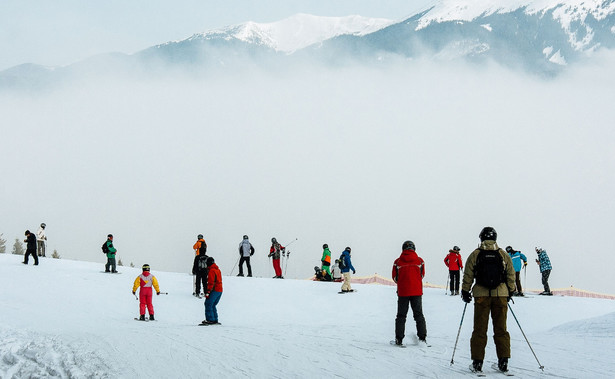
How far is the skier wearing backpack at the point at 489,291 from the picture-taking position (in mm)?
7910

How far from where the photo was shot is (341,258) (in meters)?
21.0

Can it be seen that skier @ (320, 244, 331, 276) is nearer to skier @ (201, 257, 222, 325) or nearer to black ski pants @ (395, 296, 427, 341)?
skier @ (201, 257, 222, 325)

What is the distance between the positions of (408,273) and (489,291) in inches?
101

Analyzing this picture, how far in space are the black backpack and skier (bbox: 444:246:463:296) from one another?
12.2 metres

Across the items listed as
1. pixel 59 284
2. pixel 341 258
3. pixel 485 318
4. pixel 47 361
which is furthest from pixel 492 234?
pixel 59 284

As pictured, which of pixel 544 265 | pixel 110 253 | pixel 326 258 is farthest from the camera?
pixel 326 258

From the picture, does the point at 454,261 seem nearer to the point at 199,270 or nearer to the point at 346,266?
the point at 346,266

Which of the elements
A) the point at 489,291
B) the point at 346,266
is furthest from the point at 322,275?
the point at 489,291

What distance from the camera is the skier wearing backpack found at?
7.91m

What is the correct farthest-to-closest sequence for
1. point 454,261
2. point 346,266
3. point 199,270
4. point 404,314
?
point 346,266
point 454,261
point 199,270
point 404,314

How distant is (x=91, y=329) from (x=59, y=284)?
9.43m

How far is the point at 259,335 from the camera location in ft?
39.5

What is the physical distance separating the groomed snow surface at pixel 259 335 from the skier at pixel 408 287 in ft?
1.25

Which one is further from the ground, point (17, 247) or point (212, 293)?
point (17, 247)
